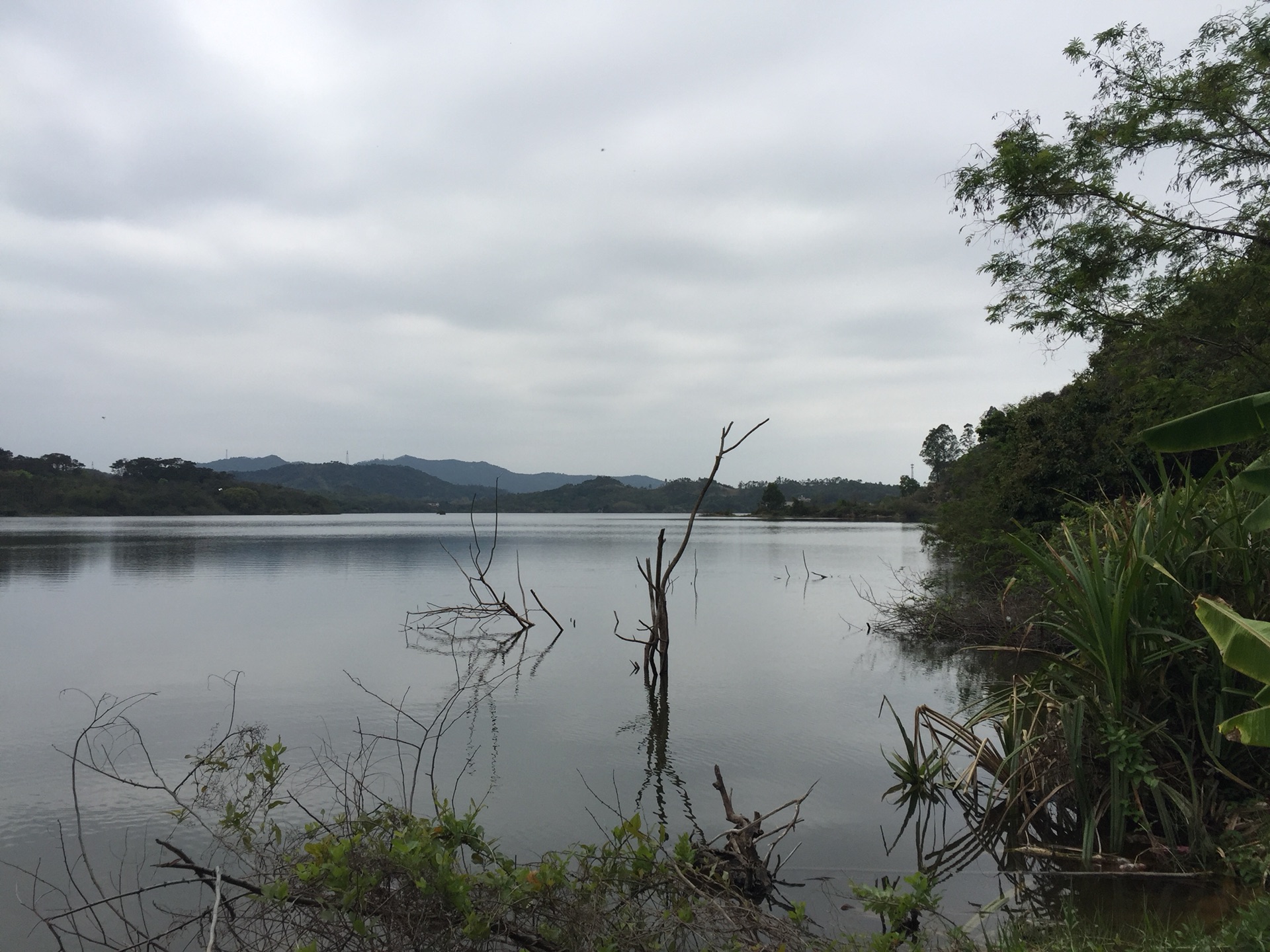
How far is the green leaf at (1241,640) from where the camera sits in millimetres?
4141

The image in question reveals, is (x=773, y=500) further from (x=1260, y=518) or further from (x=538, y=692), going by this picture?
(x=1260, y=518)

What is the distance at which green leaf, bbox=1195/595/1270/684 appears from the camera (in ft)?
13.6

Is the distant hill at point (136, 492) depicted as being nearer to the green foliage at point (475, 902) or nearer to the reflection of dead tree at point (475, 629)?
the reflection of dead tree at point (475, 629)

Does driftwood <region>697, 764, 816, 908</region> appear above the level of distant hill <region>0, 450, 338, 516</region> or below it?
below

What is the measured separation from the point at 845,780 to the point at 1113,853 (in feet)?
10.0

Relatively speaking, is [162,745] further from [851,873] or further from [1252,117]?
[1252,117]

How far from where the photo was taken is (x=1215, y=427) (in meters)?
4.90

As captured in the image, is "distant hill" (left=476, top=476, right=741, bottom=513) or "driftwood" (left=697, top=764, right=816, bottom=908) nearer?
"driftwood" (left=697, top=764, right=816, bottom=908)

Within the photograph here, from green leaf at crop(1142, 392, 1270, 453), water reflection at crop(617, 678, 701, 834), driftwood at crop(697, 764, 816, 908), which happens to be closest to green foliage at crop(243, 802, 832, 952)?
driftwood at crop(697, 764, 816, 908)

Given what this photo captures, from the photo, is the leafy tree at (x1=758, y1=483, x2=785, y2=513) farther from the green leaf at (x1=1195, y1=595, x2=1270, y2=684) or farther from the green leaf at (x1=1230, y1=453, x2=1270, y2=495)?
the green leaf at (x1=1195, y1=595, x2=1270, y2=684)

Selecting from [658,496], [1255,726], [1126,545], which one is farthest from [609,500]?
[1255,726]

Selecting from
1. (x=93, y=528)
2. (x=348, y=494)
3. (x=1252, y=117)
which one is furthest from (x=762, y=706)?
(x=348, y=494)

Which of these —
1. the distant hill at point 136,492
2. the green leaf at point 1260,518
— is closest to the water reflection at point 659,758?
the green leaf at point 1260,518

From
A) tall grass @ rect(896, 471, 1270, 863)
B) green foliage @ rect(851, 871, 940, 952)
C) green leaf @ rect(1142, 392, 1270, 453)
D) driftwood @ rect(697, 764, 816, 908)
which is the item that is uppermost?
green leaf @ rect(1142, 392, 1270, 453)
